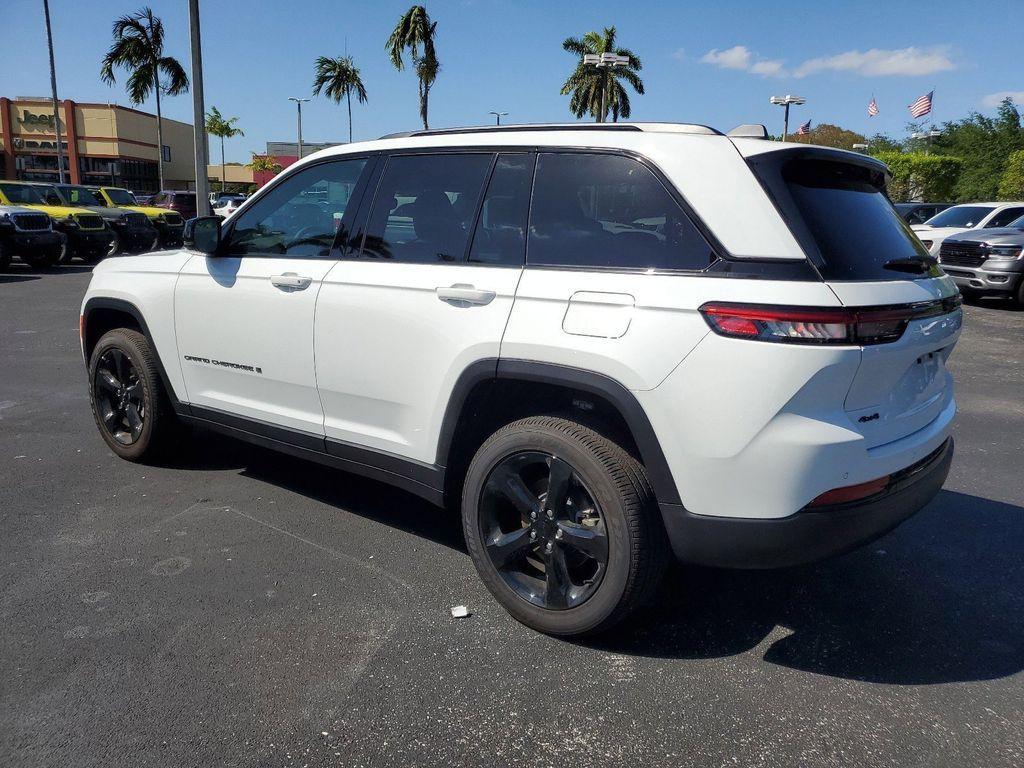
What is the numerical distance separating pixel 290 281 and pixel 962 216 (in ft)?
56.4

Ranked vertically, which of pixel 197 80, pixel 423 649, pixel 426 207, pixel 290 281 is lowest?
pixel 423 649

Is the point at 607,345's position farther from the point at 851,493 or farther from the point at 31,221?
the point at 31,221

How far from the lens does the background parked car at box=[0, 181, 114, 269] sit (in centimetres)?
1762

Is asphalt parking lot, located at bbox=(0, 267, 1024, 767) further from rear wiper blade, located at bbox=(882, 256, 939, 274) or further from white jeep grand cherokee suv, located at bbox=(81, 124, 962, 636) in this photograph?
rear wiper blade, located at bbox=(882, 256, 939, 274)

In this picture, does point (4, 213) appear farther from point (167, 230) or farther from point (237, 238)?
point (237, 238)

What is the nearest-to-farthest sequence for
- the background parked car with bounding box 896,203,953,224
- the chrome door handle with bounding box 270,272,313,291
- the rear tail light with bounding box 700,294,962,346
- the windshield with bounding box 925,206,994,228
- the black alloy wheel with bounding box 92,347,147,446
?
1. the rear tail light with bounding box 700,294,962,346
2. the chrome door handle with bounding box 270,272,313,291
3. the black alloy wheel with bounding box 92,347,147,446
4. the windshield with bounding box 925,206,994,228
5. the background parked car with bounding box 896,203,953,224

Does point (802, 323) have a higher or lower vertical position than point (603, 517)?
higher

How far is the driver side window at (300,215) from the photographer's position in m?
3.89

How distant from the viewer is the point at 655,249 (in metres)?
2.84

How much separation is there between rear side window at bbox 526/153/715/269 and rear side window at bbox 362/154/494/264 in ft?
1.12

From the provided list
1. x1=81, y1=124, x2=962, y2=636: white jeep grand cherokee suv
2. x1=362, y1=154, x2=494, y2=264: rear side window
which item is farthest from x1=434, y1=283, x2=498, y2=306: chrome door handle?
x1=362, y1=154, x2=494, y2=264: rear side window

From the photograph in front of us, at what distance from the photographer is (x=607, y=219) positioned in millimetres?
3016

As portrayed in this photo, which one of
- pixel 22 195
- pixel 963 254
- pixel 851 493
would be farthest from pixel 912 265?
pixel 22 195

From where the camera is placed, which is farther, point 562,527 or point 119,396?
point 119,396
